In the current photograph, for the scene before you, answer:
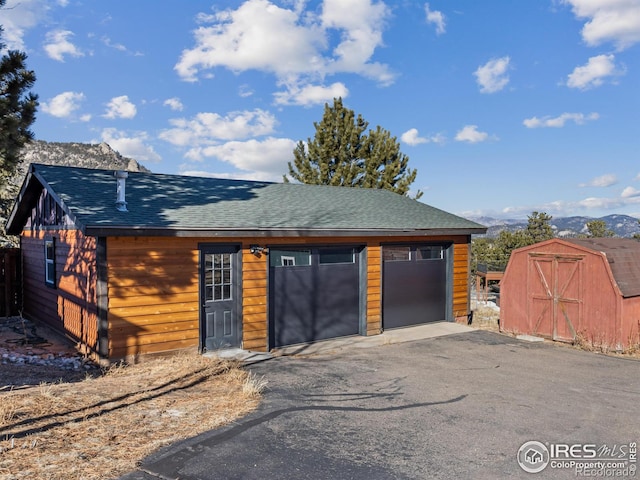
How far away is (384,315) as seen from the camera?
1277cm

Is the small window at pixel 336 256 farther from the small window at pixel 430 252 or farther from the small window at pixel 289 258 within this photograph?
the small window at pixel 430 252

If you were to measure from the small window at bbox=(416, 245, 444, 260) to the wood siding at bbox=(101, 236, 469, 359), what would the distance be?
431 cm

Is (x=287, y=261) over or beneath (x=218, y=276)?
over

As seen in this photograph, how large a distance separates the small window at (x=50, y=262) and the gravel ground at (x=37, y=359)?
1216 mm

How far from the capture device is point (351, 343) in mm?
11328

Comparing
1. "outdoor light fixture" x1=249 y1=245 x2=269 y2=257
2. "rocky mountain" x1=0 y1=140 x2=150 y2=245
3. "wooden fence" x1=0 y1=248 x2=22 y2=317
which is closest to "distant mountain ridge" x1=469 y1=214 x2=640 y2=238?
"outdoor light fixture" x1=249 y1=245 x2=269 y2=257

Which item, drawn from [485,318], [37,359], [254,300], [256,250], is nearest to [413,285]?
[485,318]

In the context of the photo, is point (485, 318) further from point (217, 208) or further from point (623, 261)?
point (217, 208)

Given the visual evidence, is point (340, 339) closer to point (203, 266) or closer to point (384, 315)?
point (384, 315)

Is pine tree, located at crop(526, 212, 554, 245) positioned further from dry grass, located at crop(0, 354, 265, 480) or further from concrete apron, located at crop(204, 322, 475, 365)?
dry grass, located at crop(0, 354, 265, 480)

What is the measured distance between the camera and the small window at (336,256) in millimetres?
11500

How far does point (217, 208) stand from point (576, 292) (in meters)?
8.79

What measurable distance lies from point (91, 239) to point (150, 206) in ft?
4.71

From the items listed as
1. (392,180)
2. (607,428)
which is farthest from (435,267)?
(392,180)
